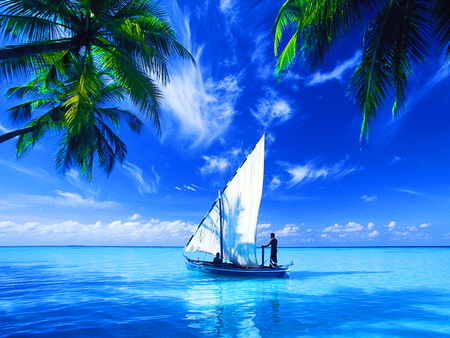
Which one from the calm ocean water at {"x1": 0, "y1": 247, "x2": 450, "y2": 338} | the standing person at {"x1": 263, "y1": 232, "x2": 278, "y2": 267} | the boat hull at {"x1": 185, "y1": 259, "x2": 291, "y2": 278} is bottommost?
the calm ocean water at {"x1": 0, "y1": 247, "x2": 450, "y2": 338}

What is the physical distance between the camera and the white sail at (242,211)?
54.3 feet

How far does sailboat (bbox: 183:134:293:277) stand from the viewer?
54.0 ft

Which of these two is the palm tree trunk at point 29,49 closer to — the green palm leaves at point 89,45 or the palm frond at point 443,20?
the green palm leaves at point 89,45

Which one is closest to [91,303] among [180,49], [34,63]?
[34,63]

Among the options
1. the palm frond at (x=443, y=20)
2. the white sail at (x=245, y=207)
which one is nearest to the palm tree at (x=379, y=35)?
the palm frond at (x=443, y=20)

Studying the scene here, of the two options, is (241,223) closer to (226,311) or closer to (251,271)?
(251,271)

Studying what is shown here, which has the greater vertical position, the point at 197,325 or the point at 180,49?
the point at 180,49

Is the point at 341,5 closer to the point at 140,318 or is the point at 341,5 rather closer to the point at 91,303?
the point at 140,318

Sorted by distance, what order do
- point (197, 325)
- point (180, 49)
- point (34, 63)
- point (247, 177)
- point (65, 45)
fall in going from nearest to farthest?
point (197, 325)
point (65, 45)
point (34, 63)
point (180, 49)
point (247, 177)

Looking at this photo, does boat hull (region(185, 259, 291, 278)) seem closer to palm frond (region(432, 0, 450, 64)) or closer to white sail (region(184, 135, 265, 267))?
white sail (region(184, 135, 265, 267))

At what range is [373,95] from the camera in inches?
254

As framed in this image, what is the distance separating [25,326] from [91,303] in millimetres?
3057

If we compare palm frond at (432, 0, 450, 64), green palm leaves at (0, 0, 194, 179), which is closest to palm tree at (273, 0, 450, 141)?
palm frond at (432, 0, 450, 64)

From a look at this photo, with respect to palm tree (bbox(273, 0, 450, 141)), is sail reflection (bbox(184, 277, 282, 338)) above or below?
below
